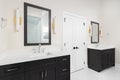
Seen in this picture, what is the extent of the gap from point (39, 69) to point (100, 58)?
2.62 m

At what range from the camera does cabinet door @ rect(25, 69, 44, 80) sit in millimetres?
1737

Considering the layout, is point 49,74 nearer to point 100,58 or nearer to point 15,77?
point 15,77

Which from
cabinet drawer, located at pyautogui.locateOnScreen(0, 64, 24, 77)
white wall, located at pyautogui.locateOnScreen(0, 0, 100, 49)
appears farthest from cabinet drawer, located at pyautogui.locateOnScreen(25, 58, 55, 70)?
white wall, located at pyautogui.locateOnScreen(0, 0, 100, 49)

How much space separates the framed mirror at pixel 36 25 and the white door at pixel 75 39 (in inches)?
28.8

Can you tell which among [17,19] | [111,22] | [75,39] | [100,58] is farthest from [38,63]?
[111,22]

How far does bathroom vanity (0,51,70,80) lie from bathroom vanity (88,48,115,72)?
1.80 meters

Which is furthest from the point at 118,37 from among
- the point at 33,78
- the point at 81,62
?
the point at 33,78

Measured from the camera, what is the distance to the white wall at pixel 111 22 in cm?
464

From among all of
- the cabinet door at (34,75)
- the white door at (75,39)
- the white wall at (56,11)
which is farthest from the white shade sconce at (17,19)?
the white door at (75,39)

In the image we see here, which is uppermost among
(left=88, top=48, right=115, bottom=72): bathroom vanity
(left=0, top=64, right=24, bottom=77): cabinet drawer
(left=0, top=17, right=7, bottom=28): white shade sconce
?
(left=0, top=17, right=7, bottom=28): white shade sconce

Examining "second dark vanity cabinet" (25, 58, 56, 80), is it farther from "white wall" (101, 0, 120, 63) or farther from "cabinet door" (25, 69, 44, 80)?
"white wall" (101, 0, 120, 63)

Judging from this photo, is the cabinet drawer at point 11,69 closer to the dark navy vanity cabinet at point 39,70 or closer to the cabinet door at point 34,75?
the dark navy vanity cabinet at point 39,70

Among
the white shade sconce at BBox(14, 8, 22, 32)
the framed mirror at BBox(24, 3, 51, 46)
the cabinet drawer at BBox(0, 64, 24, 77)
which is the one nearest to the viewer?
the cabinet drawer at BBox(0, 64, 24, 77)

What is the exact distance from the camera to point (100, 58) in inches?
143
